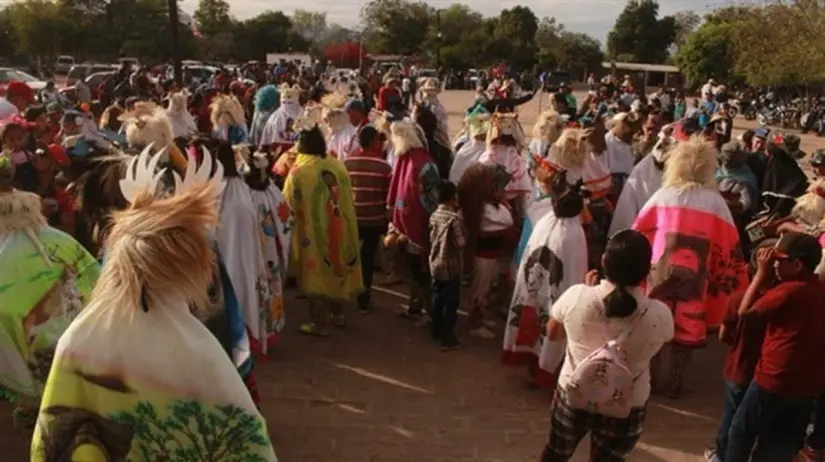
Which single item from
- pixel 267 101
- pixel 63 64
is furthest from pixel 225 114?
pixel 63 64

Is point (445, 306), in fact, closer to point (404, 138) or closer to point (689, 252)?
point (404, 138)

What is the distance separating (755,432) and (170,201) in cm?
340

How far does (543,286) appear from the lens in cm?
554

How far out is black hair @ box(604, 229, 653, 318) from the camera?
3398 millimetres

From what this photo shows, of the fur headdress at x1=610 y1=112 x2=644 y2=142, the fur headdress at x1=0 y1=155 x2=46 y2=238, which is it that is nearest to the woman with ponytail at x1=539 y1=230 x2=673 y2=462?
the fur headdress at x1=0 y1=155 x2=46 y2=238

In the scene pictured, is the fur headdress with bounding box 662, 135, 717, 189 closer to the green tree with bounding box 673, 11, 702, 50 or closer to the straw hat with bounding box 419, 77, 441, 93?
the straw hat with bounding box 419, 77, 441, 93

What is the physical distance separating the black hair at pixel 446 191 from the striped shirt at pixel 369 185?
3.65 feet

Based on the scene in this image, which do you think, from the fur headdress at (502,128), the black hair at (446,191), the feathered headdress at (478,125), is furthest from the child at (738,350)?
the feathered headdress at (478,125)

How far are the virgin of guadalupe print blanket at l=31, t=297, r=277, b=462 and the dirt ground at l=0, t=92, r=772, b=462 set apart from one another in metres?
2.57

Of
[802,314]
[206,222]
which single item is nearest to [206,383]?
[206,222]

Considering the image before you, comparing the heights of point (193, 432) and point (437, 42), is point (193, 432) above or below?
below

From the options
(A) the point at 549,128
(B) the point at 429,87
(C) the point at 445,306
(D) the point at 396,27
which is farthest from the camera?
(D) the point at 396,27

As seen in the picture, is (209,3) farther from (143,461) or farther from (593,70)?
(143,461)

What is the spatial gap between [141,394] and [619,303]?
2.07m
